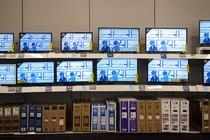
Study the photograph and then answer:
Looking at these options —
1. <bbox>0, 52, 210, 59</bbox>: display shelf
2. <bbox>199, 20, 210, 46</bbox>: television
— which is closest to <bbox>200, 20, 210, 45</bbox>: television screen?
<bbox>199, 20, 210, 46</bbox>: television

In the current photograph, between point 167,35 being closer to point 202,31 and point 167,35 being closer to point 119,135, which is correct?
point 202,31

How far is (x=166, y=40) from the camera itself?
114 inches

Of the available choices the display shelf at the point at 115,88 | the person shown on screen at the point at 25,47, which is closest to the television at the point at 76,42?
the person shown on screen at the point at 25,47

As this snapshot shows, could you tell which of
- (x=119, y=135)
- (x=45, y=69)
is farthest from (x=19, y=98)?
(x=119, y=135)

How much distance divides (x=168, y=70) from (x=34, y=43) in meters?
1.82

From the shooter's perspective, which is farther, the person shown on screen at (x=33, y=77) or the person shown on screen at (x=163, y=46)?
the person shown on screen at (x=163, y=46)

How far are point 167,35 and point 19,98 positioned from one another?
2295 mm

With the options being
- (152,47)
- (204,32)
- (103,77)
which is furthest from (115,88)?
(204,32)

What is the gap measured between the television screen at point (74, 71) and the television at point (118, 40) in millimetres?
324

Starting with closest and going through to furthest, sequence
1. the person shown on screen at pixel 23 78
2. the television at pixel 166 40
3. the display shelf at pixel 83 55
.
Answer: the display shelf at pixel 83 55 < the person shown on screen at pixel 23 78 < the television at pixel 166 40

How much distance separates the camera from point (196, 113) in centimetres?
278

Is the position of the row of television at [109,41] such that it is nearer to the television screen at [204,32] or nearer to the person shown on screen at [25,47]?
the person shown on screen at [25,47]

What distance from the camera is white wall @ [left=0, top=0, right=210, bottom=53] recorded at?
3.22m

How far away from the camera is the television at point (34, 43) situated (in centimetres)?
290
